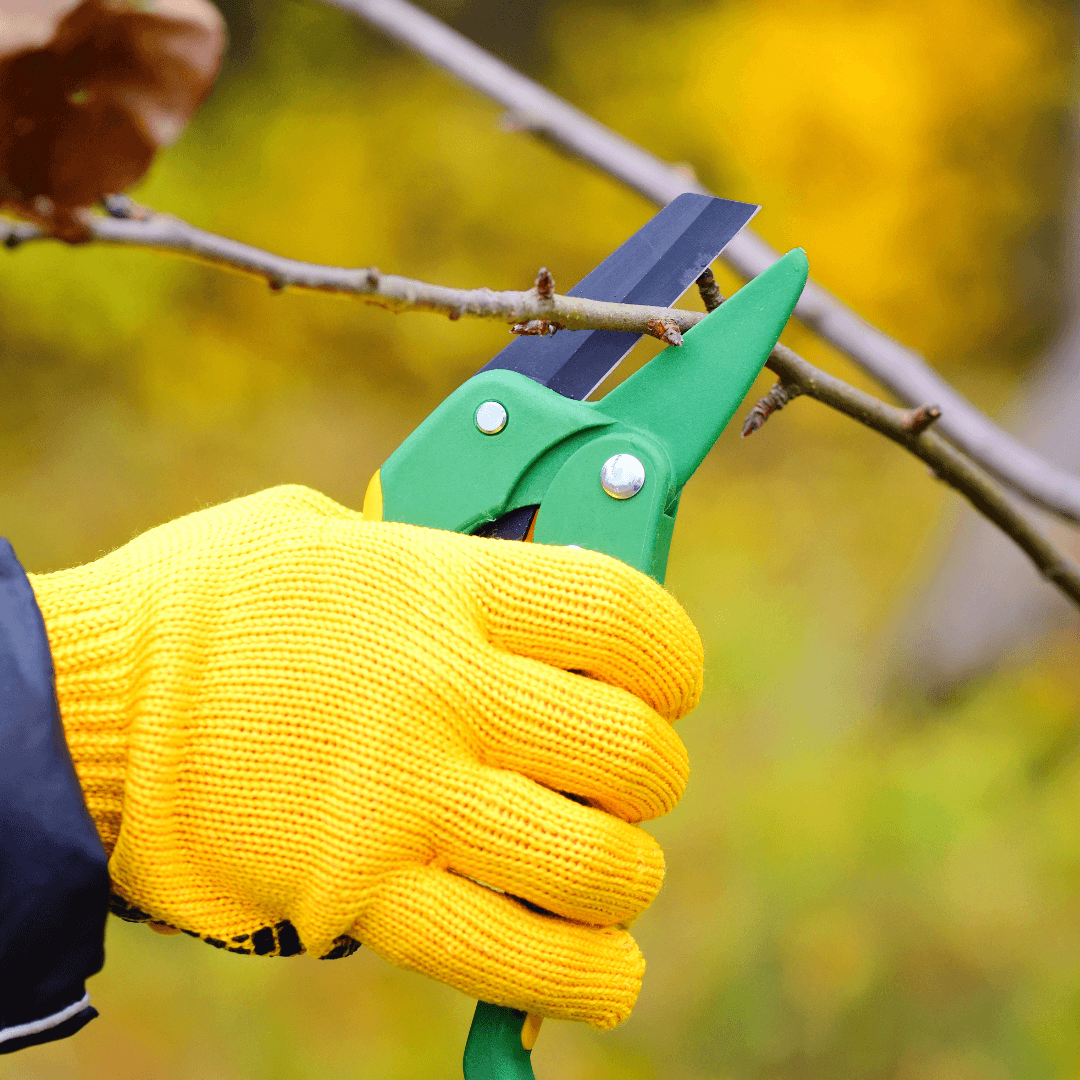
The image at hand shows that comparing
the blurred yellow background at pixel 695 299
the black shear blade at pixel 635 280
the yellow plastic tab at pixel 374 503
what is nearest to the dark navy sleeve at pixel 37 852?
the yellow plastic tab at pixel 374 503

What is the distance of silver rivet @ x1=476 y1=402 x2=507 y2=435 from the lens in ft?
1.77

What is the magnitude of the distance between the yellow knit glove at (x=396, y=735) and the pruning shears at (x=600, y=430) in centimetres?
4

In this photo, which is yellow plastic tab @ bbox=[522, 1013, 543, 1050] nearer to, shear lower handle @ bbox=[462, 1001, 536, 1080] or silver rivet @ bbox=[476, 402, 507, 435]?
shear lower handle @ bbox=[462, 1001, 536, 1080]

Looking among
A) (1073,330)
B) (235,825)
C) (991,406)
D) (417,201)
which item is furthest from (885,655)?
(235,825)

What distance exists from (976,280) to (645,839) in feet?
5.87

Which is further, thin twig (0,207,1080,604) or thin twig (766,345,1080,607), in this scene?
thin twig (766,345,1080,607)

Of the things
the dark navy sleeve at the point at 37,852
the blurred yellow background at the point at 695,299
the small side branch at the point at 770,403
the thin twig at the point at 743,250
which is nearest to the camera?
the dark navy sleeve at the point at 37,852

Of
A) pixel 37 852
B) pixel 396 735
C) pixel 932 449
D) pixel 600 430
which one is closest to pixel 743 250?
pixel 932 449

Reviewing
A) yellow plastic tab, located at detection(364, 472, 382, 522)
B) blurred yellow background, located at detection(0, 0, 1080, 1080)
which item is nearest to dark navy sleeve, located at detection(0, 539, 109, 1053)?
yellow plastic tab, located at detection(364, 472, 382, 522)

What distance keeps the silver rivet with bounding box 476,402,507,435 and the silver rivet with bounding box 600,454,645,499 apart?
0.22 feet

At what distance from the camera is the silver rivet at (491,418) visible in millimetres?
541

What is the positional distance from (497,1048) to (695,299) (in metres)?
1.53

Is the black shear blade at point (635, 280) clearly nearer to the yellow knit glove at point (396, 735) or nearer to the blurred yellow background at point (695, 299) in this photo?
the yellow knit glove at point (396, 735)


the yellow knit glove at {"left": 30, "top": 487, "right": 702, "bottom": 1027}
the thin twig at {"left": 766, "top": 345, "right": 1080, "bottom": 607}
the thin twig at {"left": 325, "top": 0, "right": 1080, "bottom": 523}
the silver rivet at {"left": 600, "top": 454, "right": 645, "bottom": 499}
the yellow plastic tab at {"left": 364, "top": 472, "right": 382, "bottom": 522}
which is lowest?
the yellow knit glove at {"left": 30, "top": 487, "right": 702, "bottom": 1027}
